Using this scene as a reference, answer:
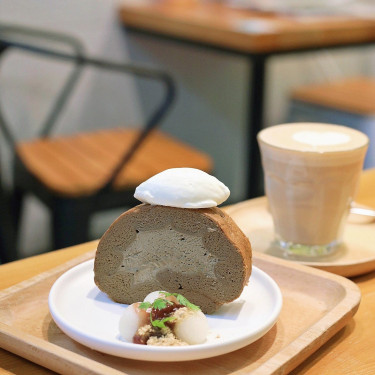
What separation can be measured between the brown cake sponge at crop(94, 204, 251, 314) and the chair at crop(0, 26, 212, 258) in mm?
1129

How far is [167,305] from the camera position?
2.10 ft

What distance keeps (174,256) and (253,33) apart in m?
1.46

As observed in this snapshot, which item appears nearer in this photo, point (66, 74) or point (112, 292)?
point (112, 292)

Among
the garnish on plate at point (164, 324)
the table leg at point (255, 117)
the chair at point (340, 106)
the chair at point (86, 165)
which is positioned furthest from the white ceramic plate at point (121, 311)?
the chair at point (340, 106)

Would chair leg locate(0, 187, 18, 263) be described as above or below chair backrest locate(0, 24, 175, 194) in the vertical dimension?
below

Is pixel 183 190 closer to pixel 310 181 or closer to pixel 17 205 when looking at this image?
pixel 310 181

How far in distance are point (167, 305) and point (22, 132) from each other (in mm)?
2018

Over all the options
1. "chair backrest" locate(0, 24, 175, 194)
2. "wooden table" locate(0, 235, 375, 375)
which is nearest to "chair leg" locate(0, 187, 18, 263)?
"chair backrest" locate(0, 24, 175, 194)

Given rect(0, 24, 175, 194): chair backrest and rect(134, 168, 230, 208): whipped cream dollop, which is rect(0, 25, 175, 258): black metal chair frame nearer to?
rect(0, 24, 175, 194): chair backrest

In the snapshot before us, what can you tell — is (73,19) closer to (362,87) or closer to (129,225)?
(362,87)

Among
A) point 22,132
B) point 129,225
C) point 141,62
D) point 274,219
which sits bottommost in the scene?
point 22,132

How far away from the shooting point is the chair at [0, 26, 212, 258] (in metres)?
1.86

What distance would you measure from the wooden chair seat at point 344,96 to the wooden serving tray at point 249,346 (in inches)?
71.9

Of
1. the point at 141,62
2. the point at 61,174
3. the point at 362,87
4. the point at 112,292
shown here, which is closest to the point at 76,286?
the point at 112,292
